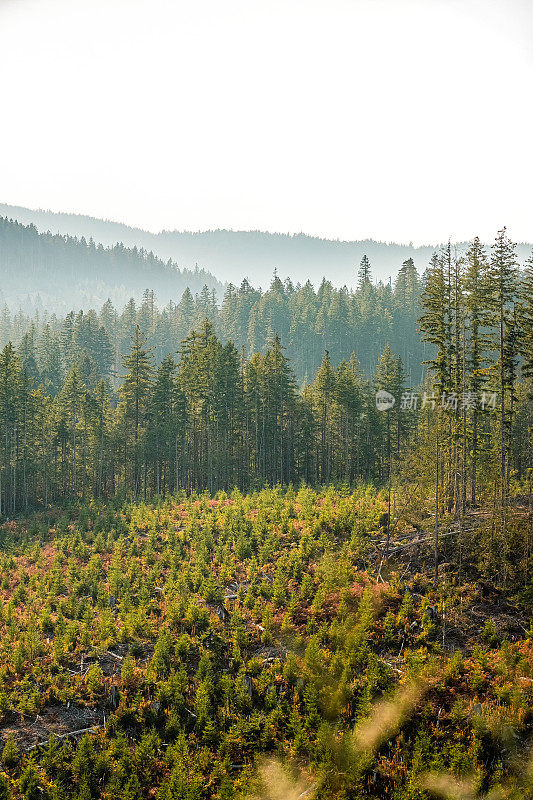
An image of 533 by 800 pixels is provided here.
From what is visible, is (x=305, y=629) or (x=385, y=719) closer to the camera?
(x=385, y=719)

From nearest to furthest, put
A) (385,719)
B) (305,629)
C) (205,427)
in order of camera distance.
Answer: (385,719), (305,629), (205,427)

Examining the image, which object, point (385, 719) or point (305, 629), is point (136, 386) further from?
point (385, 719)

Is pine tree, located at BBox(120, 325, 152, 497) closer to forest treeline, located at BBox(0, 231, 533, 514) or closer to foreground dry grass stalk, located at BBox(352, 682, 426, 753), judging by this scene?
forest treeline, located at BBox(0, 231, 533, 514)

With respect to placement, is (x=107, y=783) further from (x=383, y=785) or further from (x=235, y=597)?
(x=235, y=597)

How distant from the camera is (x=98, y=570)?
81.8 feet

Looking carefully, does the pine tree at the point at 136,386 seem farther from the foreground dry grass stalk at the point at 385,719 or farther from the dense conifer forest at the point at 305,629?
the foreground dry grass stalk at the point at 385,719

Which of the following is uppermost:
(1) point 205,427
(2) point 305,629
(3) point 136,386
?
(3) point 136,386

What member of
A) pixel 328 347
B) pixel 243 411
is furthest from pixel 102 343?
pixel 243 411

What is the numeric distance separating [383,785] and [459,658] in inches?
174

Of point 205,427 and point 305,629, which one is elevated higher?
point 205,427

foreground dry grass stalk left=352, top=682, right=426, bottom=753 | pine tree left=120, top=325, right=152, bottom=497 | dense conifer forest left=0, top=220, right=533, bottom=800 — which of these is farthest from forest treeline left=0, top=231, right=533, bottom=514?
foreground dry grass stalk left=352, top=682, right=426, bottom=753

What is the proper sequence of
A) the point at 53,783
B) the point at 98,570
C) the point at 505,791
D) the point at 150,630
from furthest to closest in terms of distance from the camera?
1. the point at 98,570
2. the point at 150,630
3. the point at 53,783
4. the point at 505,791

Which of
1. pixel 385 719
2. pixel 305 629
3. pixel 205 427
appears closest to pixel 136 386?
pixel 205 427

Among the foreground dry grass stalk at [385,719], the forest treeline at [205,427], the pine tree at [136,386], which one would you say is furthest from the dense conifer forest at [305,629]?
the pine tree at [136,386]
